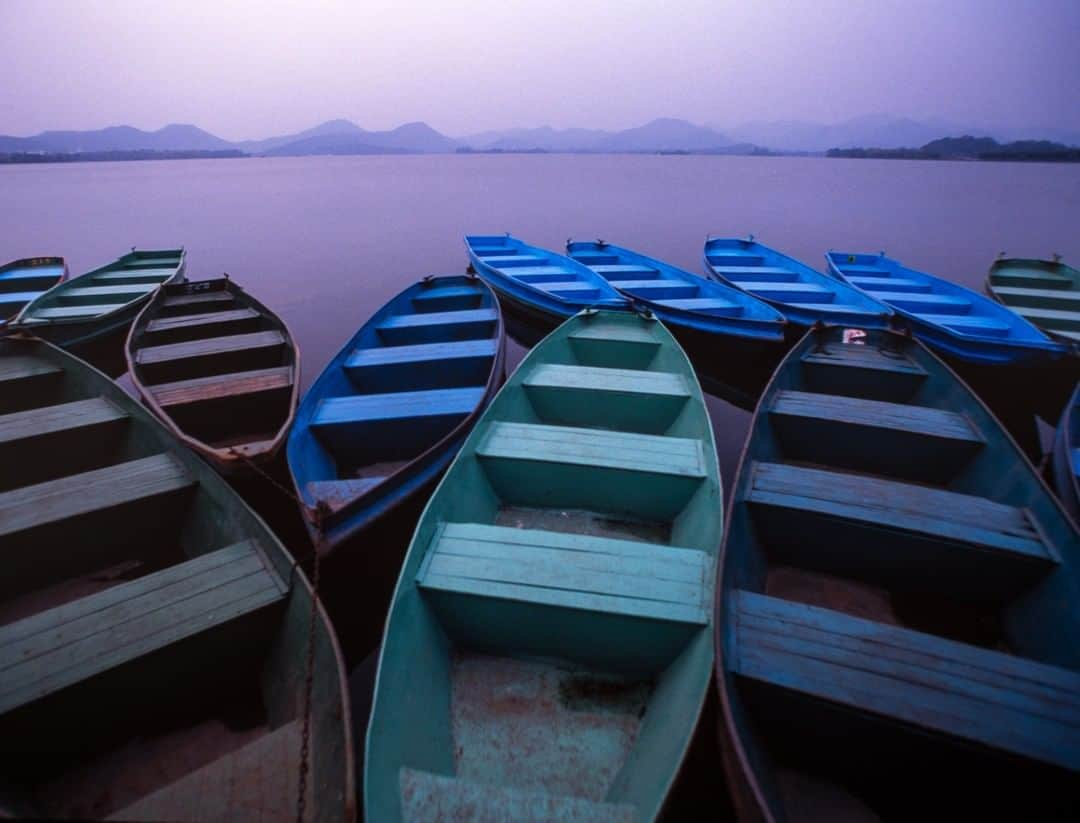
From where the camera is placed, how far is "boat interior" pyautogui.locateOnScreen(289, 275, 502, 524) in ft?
22.2

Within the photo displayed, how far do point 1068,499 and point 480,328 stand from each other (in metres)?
9.19

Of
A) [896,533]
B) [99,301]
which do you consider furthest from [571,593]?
[99,301]

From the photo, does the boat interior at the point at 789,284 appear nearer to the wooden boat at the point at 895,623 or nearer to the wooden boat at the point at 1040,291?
the wooden boat at the point at 1040,291

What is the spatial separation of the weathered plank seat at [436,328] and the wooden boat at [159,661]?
5300 mm

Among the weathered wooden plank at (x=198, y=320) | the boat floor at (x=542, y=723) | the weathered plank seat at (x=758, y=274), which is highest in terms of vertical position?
the weathered plank seat at (x=758, y=274)

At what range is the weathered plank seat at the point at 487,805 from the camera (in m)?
3.15

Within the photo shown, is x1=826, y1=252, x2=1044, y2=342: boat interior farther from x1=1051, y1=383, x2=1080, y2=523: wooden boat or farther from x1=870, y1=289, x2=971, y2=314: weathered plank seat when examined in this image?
x1=1051, y1=383, x2=1080, y2=523: wooden boat

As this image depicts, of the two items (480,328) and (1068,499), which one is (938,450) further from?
(480,328)

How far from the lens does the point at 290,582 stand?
446 centimetres

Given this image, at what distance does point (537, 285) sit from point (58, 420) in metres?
10.3

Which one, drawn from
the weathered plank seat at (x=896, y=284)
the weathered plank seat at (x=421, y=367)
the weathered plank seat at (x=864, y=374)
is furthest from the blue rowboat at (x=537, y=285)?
the weathered plank seat at (x=896, y=284)

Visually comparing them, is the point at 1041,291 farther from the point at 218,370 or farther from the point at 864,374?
the point at 218,370

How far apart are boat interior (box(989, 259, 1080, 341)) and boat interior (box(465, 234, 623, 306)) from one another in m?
10.0

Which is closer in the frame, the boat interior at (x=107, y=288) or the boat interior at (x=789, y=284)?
the boat interior at (x=789, y=284)
